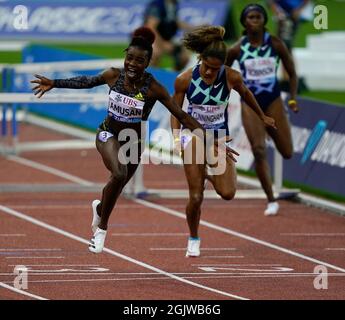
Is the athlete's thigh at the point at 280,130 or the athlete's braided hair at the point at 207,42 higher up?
the athlete's braided hair at the point at 207,42

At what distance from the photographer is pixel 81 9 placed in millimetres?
33719

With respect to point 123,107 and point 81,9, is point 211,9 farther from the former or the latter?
point 123,107

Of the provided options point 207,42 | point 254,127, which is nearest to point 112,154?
point 207,42

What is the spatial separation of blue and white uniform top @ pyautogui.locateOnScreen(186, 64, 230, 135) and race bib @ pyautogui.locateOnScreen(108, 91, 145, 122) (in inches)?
27.2

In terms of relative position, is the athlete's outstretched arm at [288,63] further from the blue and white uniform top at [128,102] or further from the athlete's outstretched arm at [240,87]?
the blue and white uniform top at [128,102]

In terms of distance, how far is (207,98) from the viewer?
1332 centimetres

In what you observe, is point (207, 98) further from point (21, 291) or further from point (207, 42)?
point (21, 291)

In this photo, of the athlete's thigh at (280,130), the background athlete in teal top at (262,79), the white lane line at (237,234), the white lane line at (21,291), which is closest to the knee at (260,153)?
the background athlete in teal top at (262,79)

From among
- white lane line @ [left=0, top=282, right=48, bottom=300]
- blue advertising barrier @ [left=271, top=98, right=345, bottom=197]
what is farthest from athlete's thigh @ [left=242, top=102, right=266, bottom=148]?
white lane line @ [left=0, top=282, right=48, bottom=300]

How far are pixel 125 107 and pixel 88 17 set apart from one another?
2128 centimetres

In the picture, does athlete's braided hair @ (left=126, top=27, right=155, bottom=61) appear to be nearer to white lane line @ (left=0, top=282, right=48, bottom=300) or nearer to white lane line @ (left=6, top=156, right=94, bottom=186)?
white lane line @ (left=0, top=282, right=48, bottom=300)

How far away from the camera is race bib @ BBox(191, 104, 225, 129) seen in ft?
43.9

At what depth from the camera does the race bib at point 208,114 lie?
1338cm

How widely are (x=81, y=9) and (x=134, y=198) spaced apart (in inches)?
660
